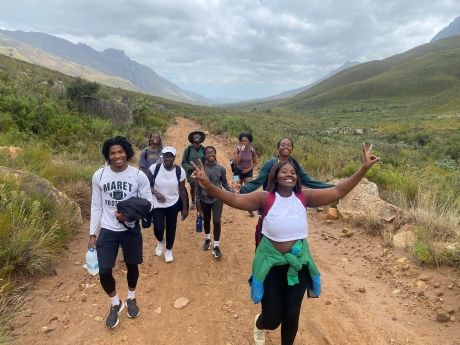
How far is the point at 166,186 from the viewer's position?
570 cm

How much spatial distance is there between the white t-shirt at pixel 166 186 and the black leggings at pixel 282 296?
270 centimetres

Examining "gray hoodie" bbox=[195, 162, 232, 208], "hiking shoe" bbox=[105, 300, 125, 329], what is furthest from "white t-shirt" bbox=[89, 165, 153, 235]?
"gray hoodie" bbox=[195, 162, 232, 208]

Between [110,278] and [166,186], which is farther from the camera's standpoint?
[166,186]

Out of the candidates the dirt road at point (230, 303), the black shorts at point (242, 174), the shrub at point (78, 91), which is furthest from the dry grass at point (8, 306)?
the shrub at point (78, 91)

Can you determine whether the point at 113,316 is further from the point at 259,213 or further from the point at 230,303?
the point at 259,213

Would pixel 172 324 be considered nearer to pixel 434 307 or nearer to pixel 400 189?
pixel 434 307

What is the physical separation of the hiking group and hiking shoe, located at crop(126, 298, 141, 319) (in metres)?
0.01

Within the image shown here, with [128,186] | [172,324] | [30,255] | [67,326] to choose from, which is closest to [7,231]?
[30,255]

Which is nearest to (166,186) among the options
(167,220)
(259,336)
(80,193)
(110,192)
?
(167,220)

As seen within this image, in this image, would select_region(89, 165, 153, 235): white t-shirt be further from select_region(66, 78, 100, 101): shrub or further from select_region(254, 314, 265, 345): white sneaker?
select_region(66, 78, 100, 101): shrub

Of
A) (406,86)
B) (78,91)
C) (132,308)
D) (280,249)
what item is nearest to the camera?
(280,249)

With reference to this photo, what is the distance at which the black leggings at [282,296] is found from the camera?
3.38m

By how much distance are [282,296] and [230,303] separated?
1.74 meters

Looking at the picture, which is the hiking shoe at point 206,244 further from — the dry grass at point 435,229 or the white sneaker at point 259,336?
the dry grass at point 435,229
